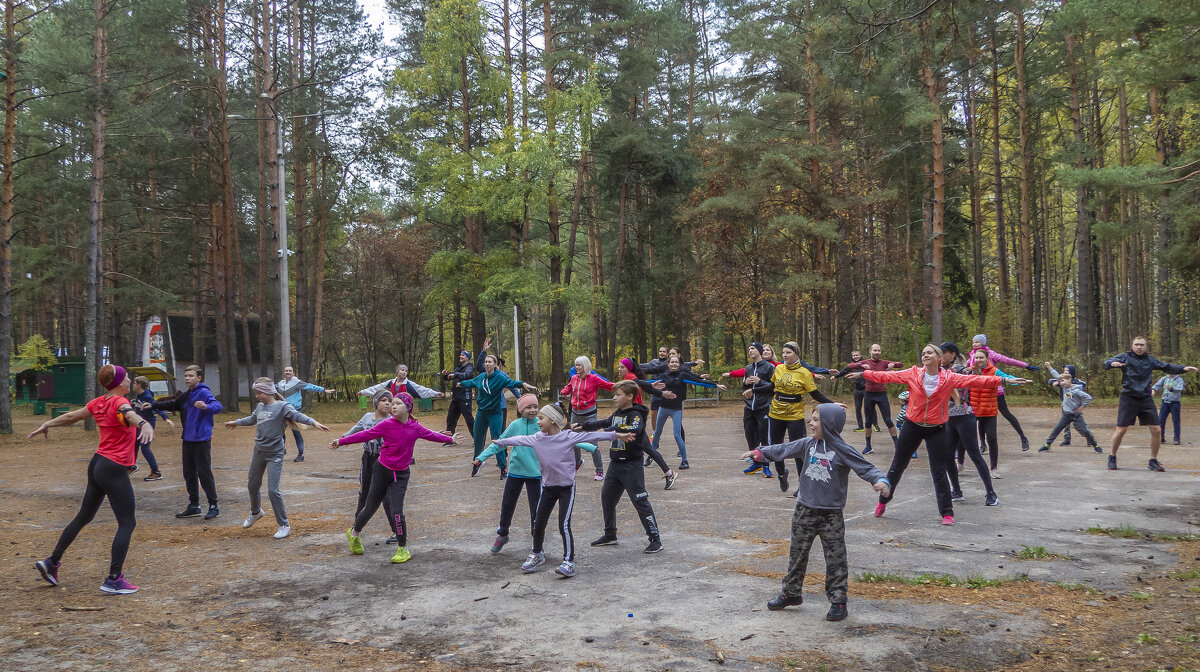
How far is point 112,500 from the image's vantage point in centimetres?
664

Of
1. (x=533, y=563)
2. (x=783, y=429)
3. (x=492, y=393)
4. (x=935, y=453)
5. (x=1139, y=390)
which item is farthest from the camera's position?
(x=492, y=393)

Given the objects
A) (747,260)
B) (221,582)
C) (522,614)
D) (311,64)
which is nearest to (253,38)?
(311,64)

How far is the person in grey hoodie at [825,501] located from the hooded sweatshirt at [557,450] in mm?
2038

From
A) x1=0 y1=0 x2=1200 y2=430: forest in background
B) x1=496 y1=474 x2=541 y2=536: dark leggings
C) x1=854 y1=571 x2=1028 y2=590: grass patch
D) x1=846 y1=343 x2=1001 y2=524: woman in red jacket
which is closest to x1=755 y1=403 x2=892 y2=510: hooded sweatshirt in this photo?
x1=854 y1=571 x2=1028 y2=590: grass patch

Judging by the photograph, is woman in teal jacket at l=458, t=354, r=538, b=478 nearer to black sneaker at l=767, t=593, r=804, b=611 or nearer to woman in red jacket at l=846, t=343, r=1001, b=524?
woman in red jacket at l=846, t=343, r=1001, b=524

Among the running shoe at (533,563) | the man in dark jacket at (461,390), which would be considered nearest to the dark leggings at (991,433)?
the running shoe at (533,563)

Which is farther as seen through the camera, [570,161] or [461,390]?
[570,161]

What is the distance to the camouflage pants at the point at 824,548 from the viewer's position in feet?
18.3

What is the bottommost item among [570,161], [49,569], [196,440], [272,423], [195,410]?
[49,569]

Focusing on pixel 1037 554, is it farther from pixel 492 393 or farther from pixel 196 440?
pixel 196 440

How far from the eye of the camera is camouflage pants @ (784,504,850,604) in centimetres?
557

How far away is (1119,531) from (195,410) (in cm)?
1081

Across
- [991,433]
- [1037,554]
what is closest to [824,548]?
[1037,554]

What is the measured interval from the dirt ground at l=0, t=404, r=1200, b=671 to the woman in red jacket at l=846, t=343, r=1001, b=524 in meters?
0.43
